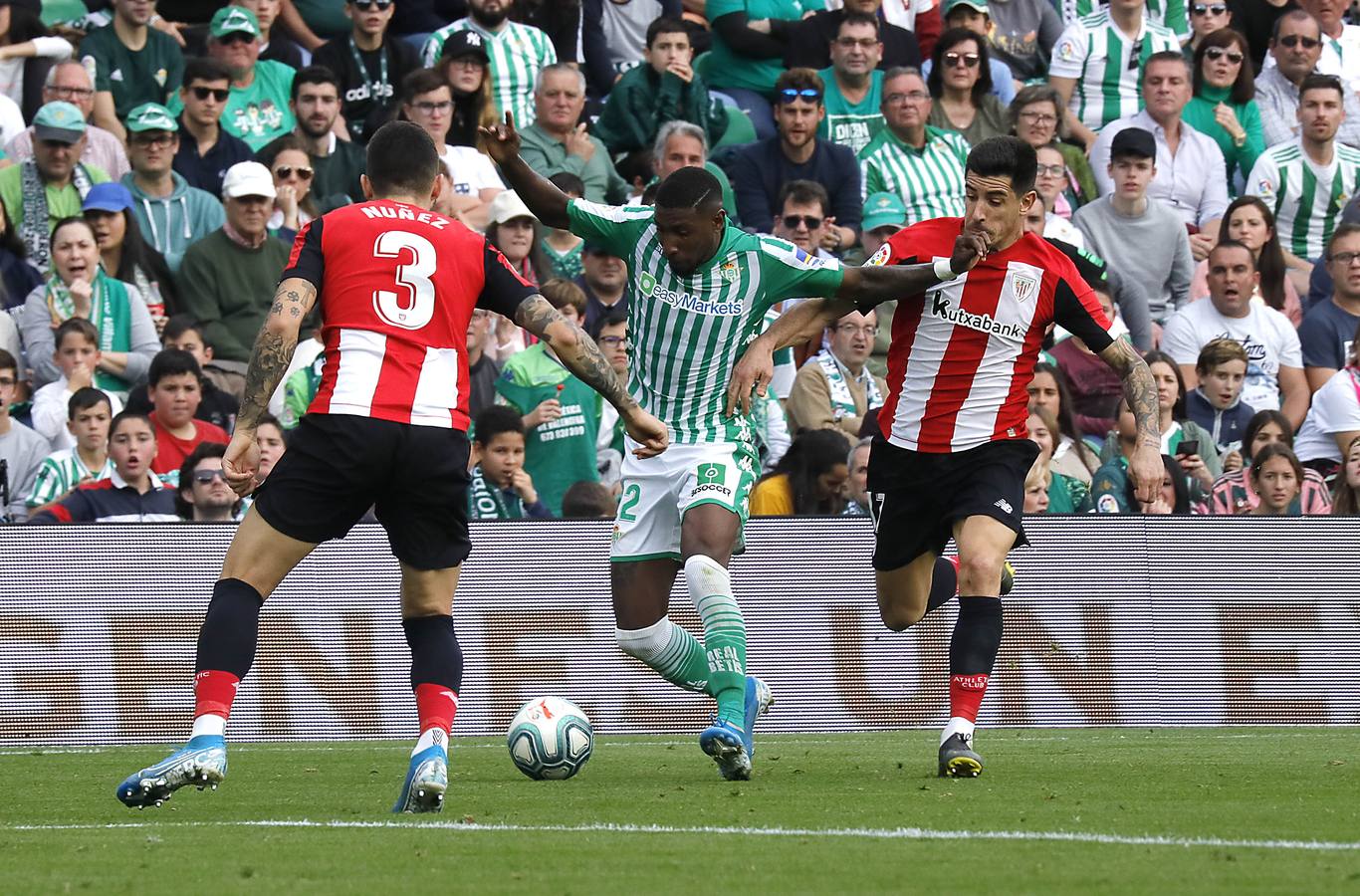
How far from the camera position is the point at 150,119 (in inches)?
565

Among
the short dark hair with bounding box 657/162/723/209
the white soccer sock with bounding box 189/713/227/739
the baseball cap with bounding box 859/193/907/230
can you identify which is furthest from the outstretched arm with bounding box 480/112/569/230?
the baseball cap with bounding box 859/193/907/230

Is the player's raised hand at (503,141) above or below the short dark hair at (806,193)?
above

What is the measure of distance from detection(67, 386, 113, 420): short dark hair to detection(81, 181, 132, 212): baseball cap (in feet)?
5.83

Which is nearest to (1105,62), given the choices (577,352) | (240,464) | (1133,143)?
(1133,143)

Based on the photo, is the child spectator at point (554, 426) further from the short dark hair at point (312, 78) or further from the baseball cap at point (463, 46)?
the baseball cap at point (463, 46)

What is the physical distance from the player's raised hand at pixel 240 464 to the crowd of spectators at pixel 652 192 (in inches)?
205

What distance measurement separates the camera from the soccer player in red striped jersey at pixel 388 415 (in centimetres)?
701

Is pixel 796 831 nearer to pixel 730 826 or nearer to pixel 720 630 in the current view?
pixel 730 826

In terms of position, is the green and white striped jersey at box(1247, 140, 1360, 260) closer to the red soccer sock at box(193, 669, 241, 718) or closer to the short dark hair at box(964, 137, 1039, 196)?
A: the short dark hair at box(964, 137, 1039, 196)

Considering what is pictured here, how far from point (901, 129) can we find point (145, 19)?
5.85 meters

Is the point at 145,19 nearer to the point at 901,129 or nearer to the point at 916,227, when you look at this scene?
the point at 901,129

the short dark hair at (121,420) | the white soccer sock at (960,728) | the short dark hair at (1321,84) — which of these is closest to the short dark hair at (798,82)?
the short dark hair at (1321,84)

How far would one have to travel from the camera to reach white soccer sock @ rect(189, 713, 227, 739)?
685cm

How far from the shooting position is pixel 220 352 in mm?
14086
